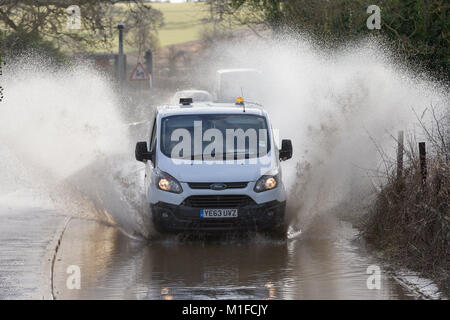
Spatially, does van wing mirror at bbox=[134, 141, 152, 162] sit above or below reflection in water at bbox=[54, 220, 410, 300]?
above

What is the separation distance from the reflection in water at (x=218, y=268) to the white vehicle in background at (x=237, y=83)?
754 inches

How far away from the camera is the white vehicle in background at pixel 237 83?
33156mm

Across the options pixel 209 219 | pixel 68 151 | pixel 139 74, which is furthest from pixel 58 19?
pixel 209 219

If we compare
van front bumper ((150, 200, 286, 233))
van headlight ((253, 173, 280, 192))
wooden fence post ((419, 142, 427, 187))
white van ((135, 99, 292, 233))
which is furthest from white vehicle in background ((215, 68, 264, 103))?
wooden fence post ((419, 142, 427, 187))

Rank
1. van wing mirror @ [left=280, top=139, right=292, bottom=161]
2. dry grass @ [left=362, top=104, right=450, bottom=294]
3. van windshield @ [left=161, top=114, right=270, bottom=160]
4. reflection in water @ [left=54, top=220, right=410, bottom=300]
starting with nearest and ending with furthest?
reflection in water @ [left=54, top=220, right=410, bottom=300] → dry grass @ [left=362, top=104, right=450, bottom=294] → van windshield @ [left=161, top=114, right=270, bottom=160] → van wing mirror @ [left=280, top=139, right=292, bottom=161]

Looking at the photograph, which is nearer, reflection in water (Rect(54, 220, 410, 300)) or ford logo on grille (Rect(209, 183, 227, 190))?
reflection in water (Rect(54, 220, 410, 300))

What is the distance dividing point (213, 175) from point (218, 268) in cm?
209

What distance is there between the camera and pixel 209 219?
1306 centimetres

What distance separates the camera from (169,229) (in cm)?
1319

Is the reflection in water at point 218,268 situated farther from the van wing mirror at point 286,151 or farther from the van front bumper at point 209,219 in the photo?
the van wing mirror at point 286,151

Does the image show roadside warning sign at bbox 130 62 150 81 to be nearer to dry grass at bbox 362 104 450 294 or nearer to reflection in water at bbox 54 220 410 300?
reflection in water at bbox 54 220 410 300

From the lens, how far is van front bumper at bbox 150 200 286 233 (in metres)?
13.1
